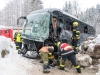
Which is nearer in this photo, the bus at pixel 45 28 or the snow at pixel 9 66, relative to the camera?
the snow at pixel 9 66

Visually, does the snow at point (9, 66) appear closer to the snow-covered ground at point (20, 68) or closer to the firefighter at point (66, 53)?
the snow-covered ground at point (20, 68)

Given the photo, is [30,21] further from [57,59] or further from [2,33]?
[2,33]

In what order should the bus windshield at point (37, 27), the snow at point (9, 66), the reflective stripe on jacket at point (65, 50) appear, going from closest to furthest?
the snow at point (9, 66), the reflective stripe on jacket at point (65, 50), the bus windshield at point (37, 27)

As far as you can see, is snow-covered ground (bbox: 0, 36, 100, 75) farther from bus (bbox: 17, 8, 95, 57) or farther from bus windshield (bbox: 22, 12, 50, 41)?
bus windshield (bbox: 22, 12, 50, 41)

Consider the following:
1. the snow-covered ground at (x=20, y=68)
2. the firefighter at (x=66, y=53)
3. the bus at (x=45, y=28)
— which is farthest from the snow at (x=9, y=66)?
the firefighter at (x=66, y=53)

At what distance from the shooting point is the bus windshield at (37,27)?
862cm

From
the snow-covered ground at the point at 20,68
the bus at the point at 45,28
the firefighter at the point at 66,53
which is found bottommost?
the snow-covered ground at the point at 20,68

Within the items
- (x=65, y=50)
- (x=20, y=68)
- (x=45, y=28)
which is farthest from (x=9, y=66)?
(x=45, y=28)

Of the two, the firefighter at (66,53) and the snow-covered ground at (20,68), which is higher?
the firefighter at (66,53)

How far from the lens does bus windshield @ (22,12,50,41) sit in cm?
862

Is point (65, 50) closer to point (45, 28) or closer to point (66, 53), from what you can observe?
point (66, 53)

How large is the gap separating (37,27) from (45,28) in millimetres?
522

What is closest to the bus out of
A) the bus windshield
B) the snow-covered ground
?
the bus windshield

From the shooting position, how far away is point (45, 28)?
341 inches
